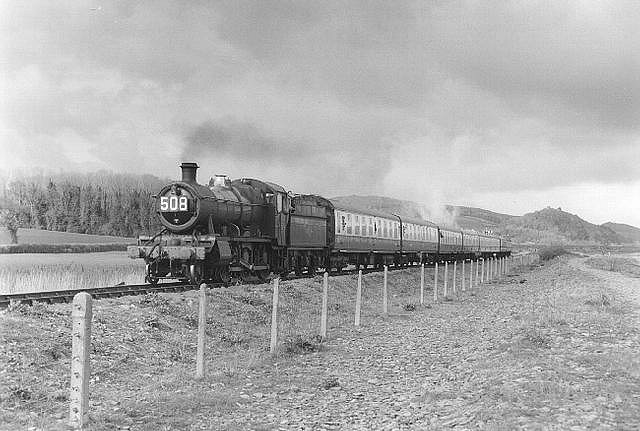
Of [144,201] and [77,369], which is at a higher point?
[144,201]

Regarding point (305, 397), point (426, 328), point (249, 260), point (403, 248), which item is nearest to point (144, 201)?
point (403, 248)

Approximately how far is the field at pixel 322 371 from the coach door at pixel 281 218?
23.3ft

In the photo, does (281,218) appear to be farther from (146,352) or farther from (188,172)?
(146,352)

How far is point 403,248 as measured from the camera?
4128 cm

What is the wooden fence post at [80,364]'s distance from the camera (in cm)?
657

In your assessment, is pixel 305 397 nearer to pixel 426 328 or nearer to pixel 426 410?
pixel 426 410

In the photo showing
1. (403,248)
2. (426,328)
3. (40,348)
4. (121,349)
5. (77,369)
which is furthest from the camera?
(403,248)

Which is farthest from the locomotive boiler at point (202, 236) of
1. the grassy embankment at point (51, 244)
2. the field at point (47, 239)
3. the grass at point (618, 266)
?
the field at point (47, 239)

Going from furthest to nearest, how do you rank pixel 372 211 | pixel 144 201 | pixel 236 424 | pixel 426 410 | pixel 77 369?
1. pixel 144 201
2. pixel 372 211
3. pixel 426 410
4. pixel 236 424
5. pixel 77 369

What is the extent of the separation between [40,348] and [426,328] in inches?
346

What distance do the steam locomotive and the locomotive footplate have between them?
29mm

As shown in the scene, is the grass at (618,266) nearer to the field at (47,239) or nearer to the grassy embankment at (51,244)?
the grassy embankment at (51,244)

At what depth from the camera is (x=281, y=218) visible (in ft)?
76.5

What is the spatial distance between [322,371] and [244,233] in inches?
495
